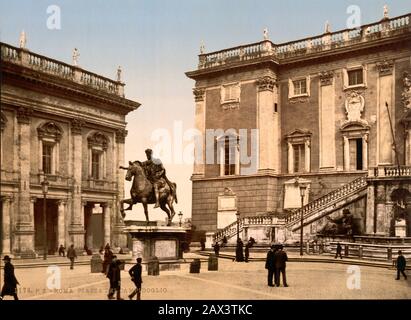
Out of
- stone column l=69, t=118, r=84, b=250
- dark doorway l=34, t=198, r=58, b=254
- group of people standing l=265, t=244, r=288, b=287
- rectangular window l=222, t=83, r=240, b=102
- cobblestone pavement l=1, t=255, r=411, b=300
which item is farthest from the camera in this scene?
rectangular window l=222, t=83, r=240, b=102

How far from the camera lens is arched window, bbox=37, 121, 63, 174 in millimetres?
34469

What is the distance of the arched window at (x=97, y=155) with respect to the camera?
124ft

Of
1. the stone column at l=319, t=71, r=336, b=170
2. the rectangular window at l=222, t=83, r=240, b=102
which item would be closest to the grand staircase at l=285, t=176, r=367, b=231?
the stone column at l=319, t=71, r=336, b=170

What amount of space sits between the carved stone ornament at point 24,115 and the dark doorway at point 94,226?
324 inches

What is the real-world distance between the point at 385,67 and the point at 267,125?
332 inches

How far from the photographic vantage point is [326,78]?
1603 inches

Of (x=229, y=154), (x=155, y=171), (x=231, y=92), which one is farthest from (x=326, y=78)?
(x=155, y=171)

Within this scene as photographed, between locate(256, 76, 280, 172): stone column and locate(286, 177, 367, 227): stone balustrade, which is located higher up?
locate(256, 76, 280, 172): stone column

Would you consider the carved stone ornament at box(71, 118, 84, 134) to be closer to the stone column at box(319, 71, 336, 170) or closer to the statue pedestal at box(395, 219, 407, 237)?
the stone column at box(319, 71, 336, 170)

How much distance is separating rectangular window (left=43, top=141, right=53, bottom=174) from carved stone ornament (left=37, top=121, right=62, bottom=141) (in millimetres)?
495

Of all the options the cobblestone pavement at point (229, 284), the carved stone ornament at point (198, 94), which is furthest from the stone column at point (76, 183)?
the carved stone ornament at point (198, 94)

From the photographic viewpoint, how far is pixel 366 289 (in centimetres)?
1884

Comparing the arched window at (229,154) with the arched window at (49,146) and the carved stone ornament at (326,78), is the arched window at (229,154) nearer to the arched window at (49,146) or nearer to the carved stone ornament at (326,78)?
the carved stone ornament at (326,78)

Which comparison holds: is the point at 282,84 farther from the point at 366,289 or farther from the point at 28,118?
the point at 366,289
